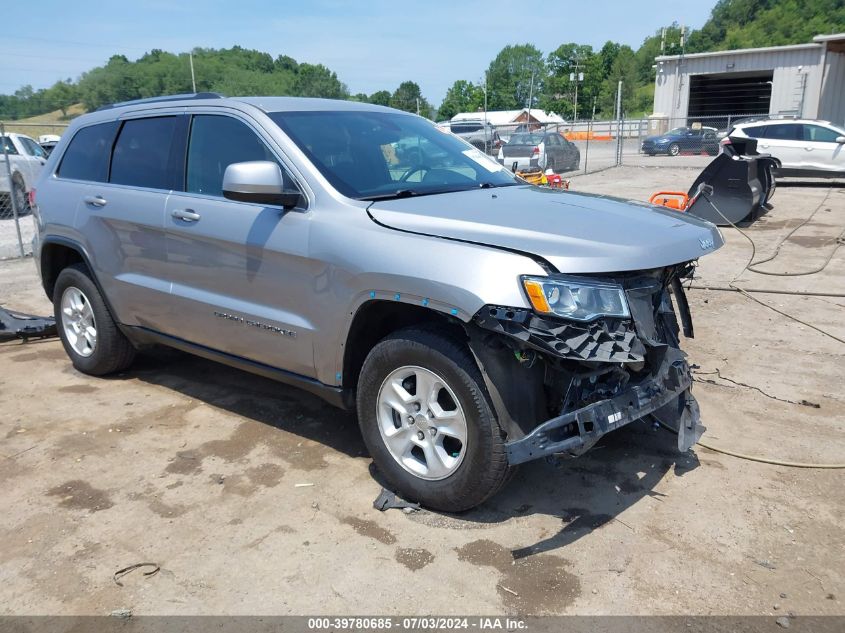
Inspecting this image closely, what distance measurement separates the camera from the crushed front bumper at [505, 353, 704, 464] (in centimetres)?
297

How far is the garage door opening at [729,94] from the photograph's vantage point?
45906 millimetres

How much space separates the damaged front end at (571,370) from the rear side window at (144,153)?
8.68ft

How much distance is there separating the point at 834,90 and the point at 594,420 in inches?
1582

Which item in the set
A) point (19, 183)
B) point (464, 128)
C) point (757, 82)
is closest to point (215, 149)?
point (19, 183)

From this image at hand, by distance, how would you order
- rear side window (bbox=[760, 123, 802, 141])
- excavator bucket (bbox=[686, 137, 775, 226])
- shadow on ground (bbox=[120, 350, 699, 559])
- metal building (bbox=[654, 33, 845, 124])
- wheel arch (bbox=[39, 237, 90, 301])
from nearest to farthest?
shadow on ground (bbox=[120, 350, 699, 559])
wheel arch (bbox=[39, 237, 90, 301])
excavator bucket (bbox=[686, 137, 775, 226])
rear side window (bbox=[760, 123, 802, 141])
metal building (bbox=[654, 33, 845, 124])

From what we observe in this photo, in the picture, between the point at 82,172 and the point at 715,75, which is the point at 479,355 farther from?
the point at 715,75

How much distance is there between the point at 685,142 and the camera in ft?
98.0

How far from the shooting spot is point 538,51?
499ft

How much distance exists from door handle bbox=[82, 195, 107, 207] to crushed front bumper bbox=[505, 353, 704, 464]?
3441 mm

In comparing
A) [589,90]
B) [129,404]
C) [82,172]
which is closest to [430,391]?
[129,404]

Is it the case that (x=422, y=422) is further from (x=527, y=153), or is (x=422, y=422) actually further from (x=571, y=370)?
(x=527, y=153)

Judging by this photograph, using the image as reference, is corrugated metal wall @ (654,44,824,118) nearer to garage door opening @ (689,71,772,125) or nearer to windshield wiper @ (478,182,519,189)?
garage door opening @ (689,71,772,125)

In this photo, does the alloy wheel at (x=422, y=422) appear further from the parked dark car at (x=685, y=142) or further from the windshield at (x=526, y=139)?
the parked dark car at (x=685, y=142)

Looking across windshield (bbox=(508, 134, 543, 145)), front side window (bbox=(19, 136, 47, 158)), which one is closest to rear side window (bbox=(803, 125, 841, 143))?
windshield (bbox=(508, 134, 543, 145))
